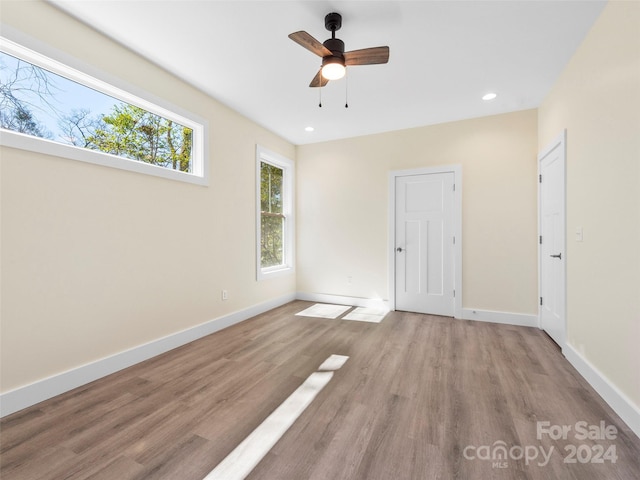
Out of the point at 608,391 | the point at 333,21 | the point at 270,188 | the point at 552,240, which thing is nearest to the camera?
the point at 608,391

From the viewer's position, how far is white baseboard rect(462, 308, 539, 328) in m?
3.71

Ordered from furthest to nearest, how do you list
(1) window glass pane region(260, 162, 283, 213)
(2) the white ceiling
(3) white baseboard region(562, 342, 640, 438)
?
(1) window glass pane region(260, 162, 283, 213)
(2) the white ceiling
(3) white baseboard region(562, 342, 640, 438)

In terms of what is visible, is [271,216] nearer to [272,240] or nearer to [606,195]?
[272,240]

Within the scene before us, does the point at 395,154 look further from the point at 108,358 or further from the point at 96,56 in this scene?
the point at 108,358

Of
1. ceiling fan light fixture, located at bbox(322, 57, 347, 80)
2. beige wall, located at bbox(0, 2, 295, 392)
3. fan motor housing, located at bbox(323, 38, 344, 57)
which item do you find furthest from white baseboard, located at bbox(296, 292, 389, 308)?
fan motor housing, located at bbox(323, 38, 344, 57)

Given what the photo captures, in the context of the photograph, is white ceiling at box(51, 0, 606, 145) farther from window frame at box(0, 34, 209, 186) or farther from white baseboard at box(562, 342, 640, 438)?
white baseboard at box(562, 342, 640, 438)

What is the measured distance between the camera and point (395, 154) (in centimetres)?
452

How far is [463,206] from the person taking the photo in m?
4.06

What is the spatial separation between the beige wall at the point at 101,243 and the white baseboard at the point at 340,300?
1.75m

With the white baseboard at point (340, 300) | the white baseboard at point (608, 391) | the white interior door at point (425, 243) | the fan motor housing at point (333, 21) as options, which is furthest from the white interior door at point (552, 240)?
the fan motor housing at point (333, 21)

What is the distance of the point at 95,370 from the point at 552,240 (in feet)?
15.2

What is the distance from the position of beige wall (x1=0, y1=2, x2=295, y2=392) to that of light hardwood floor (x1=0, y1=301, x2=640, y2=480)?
398 millimetres

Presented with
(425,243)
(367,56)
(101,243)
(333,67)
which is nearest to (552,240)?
(425,243)

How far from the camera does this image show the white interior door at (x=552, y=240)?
2849 millimetres
